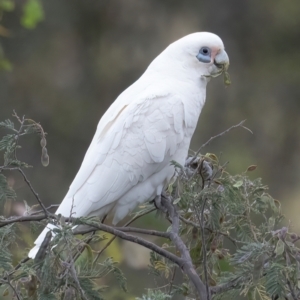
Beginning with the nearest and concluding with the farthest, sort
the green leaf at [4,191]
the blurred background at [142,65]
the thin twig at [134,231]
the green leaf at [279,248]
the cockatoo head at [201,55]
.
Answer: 1. the green leaf at [279,248]
2. the green leaf at [4,191]
3. the thin twig at [134,231]
4. the cockatoo head at [201,55]
5. the blurred background at [142,65]

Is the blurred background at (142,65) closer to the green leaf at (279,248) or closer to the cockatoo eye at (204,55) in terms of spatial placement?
the cockatoo eye at (204,55)

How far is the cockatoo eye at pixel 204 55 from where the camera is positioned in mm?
2684

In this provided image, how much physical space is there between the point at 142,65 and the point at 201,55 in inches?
162

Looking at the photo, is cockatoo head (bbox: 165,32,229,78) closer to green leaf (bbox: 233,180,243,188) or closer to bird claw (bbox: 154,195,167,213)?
bird claw (bbox: 154,195,167,213)

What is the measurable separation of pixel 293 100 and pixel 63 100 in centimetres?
229

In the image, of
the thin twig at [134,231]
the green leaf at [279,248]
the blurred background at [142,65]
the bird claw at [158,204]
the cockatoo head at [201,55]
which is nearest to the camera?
the green leaf at [279,248]

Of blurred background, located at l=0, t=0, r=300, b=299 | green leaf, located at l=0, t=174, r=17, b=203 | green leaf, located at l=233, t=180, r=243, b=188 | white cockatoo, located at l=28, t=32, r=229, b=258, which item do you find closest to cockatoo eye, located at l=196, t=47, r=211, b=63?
white cockatoo, located at l=28, t=32, r=229, b=258

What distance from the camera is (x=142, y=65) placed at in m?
6.77

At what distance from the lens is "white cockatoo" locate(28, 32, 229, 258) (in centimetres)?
240

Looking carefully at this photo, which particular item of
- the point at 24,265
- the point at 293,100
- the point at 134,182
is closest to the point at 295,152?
the point at 293,100

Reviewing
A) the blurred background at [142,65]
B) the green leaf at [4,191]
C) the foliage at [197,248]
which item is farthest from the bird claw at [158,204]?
the blurred background at [142,65]

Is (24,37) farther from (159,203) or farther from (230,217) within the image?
(230,217)

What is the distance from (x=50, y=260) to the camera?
1570 mm

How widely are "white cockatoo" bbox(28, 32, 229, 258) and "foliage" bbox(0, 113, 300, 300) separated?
1.41 feet
